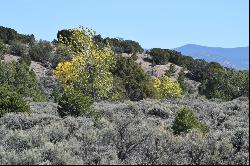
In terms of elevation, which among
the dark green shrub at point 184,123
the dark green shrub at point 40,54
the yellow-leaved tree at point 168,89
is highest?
the dark green shrub at point 40,54

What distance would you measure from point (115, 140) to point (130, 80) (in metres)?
58.4

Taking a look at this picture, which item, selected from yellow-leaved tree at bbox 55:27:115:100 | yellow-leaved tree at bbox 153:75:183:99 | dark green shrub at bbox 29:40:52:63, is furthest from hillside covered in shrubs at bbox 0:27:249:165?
dark green shrub at bbox 29:40:52:63

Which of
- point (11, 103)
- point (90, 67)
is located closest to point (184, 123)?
point (11, 103)

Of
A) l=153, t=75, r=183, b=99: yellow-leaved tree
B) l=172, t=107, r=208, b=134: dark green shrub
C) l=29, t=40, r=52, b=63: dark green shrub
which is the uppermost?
l=29, t=40, r=52, b=63: dark green shrub

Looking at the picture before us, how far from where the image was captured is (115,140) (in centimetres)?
1391

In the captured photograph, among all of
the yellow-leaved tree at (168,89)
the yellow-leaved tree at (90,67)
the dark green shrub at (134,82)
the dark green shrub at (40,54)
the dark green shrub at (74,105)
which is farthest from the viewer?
the dark green shrub at (40,54)

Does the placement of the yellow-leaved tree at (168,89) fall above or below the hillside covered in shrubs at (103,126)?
below

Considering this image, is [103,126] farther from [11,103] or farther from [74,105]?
[11,103]

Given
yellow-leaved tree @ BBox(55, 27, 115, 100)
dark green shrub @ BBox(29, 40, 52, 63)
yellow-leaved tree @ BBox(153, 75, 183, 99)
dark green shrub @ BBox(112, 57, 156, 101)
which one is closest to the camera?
yellow-leaved tree @ BBox(55, 27, 115, 100)

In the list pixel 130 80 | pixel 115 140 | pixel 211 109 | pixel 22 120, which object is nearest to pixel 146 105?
pixel 211 109

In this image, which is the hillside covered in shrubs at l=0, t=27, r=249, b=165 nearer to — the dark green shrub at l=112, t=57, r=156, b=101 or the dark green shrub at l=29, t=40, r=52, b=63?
the dark green shrub at l=112, t=57, r=156, b=101

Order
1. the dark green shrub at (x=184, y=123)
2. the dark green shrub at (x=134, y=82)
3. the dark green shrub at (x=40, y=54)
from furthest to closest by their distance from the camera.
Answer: the dark green shrub at (x=40, y=54), the dark green shrub at (x=134, y=82), the dark green shrub at (x=184, y=123)

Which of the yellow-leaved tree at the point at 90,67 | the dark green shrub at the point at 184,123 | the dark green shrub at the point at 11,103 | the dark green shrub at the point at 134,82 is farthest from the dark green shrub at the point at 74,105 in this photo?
the dark green shrub at the point at 134,82

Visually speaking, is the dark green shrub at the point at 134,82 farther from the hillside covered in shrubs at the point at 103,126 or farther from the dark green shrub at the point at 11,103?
the dark green shrub at the point at 11,103
